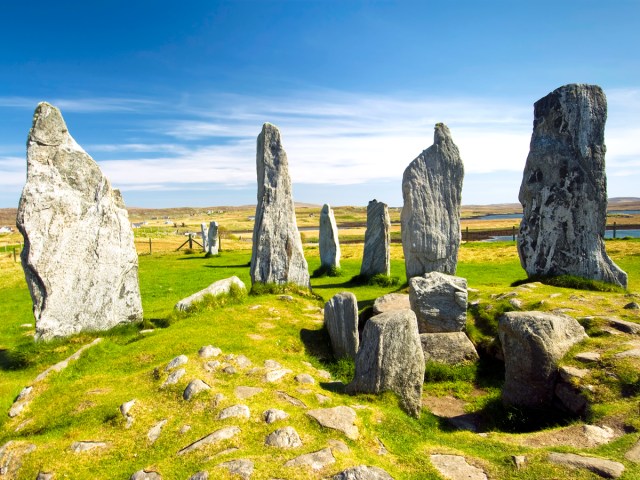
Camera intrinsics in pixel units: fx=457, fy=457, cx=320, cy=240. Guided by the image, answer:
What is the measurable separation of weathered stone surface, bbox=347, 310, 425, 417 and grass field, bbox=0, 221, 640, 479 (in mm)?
255

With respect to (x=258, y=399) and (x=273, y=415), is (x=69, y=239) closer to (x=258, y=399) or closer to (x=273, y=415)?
(x=258, y=399)

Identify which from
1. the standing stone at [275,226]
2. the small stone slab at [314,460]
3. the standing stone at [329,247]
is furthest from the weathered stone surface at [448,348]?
the standing stone at [329,247]

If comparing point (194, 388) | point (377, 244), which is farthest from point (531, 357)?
point (377, 244)

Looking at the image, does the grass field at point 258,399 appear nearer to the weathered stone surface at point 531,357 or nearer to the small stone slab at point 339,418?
the small stone slab at point 339,418

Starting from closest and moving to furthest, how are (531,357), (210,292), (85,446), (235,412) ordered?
1. (85,446)
2. (235,412)
3. (531,357)
4. (210,292)

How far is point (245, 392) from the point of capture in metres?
7.38

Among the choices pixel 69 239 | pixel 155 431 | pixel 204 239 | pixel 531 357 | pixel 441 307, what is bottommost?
pixel 155 431

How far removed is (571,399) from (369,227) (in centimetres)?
1359

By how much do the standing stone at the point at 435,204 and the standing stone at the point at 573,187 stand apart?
2769 mm

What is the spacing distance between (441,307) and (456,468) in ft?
19.5

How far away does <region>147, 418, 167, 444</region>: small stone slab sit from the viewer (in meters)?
6.17

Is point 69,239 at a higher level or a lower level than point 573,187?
lower

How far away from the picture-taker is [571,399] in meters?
7.61

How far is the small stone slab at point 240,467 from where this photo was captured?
16.6 feet
